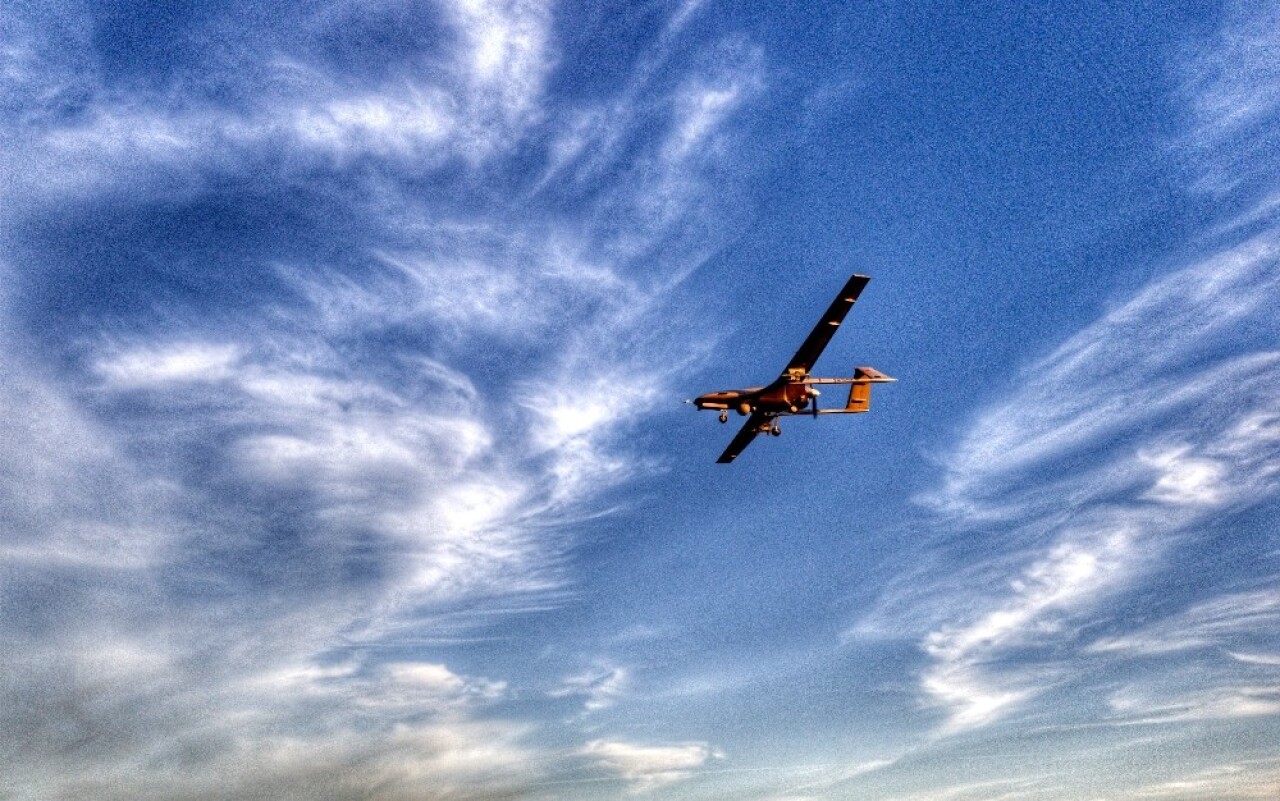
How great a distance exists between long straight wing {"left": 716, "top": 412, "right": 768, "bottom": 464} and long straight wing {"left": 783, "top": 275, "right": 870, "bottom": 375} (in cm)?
523

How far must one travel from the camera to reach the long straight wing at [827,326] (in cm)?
5825

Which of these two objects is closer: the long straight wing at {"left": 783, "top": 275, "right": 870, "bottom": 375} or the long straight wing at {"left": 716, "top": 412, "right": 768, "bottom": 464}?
the long straight wing at {"left": 783, "top": 275, "right": 870, "bottom": 375}

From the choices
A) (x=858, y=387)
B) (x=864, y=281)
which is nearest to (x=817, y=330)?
(x=864, y=281)

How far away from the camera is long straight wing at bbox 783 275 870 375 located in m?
58.2

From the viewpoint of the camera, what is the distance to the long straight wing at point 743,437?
66750 millimetres

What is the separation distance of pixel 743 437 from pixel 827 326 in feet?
44.5

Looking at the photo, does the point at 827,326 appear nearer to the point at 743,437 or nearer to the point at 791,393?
the point at 791,393

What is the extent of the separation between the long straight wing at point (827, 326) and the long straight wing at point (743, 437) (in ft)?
17.2

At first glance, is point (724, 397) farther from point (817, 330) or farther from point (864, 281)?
point (864, 281)

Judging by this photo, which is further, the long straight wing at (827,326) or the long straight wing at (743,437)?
the long straight wing at (743,437)

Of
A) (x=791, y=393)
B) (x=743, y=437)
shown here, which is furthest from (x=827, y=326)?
(x=743, y=437)

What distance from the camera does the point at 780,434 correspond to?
2657 inches

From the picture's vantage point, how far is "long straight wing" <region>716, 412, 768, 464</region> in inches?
2628

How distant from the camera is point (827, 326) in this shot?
6041 centimetres
